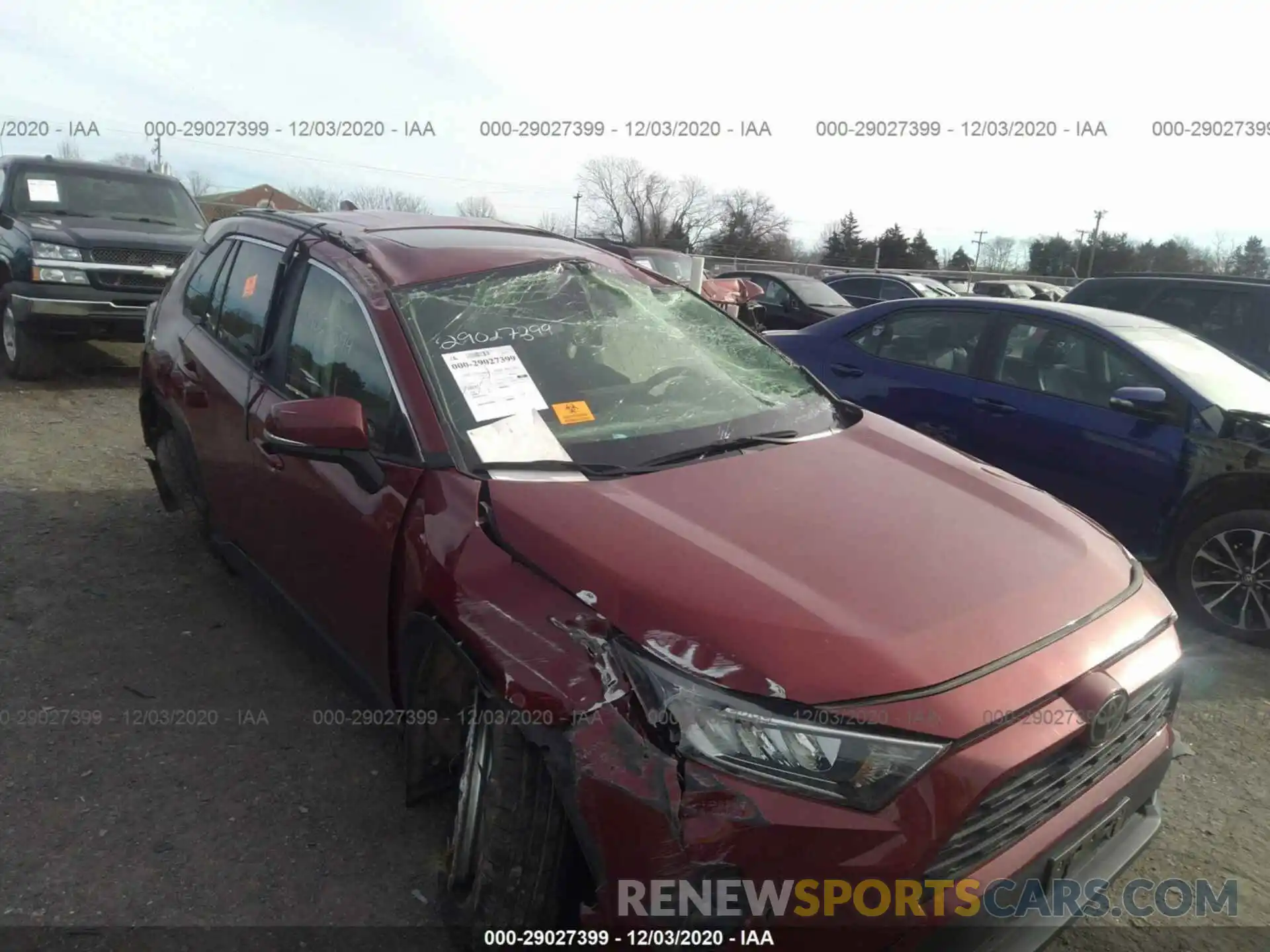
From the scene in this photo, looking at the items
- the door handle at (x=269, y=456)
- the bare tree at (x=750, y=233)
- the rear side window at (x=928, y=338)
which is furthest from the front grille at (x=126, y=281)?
the bare tree at (x=750, y=233)

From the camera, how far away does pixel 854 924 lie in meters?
1.69

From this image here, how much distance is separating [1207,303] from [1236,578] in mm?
3723

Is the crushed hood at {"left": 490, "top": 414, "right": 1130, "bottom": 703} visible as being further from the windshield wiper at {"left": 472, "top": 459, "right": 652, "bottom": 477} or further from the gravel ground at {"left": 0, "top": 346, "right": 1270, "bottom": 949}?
the gravel ground at {"left": 0, "top": 346, "right": 1270, "bottom": 949}

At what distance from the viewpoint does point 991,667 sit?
6.16 ft

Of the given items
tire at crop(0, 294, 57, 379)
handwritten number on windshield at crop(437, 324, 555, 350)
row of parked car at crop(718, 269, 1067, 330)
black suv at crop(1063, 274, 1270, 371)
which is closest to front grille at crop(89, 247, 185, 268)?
tire at crop(0, 294, 57, 379)

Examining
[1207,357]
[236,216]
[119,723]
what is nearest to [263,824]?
[119,723]

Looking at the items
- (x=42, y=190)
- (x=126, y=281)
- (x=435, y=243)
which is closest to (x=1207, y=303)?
(x=435, y=243)

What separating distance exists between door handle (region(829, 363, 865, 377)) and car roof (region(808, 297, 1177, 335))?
323 millimetres

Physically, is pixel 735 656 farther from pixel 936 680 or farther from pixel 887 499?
pixel 887 499

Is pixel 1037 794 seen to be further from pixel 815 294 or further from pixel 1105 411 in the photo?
pixel 815 294

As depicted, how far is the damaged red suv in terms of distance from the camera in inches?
68.2

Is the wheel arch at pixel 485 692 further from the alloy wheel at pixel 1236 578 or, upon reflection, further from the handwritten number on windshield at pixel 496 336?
the alloy wheel at pixel 1236 578

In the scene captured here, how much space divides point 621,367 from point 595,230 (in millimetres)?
51619

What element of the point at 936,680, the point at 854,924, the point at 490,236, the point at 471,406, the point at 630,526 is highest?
the point at 490,236
